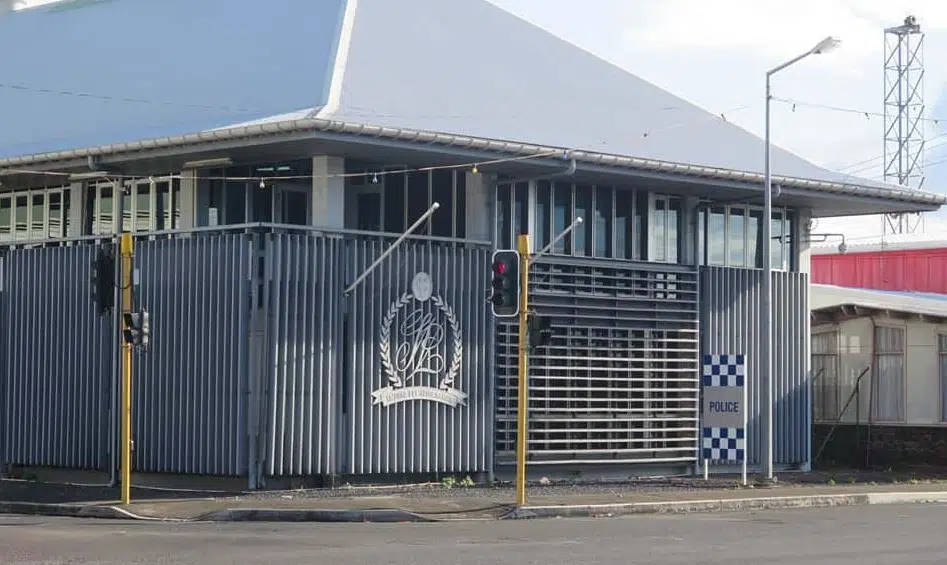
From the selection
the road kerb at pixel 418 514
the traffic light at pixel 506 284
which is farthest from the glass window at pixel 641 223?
the traffic light at pixel 506 284

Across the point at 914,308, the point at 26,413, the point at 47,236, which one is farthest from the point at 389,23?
the point at 914,308

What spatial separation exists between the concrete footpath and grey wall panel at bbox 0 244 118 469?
2.95 ft

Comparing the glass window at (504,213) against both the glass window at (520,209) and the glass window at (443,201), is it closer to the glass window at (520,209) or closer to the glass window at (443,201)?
the glass window at (520,209)

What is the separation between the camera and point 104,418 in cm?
2998

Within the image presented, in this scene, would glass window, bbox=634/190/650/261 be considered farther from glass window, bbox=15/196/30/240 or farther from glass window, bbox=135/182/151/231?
glass window, bbox=15/196/30/240

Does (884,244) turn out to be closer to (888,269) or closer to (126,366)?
(888,269)

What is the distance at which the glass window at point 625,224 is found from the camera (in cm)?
3288

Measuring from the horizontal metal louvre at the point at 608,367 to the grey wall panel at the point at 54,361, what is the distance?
7301 millimetres

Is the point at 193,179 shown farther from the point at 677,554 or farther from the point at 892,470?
the point at 892,470

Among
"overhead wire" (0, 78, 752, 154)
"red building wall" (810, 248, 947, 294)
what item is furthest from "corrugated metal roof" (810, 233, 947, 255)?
"overhead wire" (0, 78, 752, 154)

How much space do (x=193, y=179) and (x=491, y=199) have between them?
547 cm

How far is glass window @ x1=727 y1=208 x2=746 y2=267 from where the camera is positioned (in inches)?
1384

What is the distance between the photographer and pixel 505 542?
19.2 meters

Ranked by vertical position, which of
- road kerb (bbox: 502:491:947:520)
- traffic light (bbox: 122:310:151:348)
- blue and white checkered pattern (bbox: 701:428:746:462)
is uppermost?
traffic light (bbox: 122:310:151:348)
